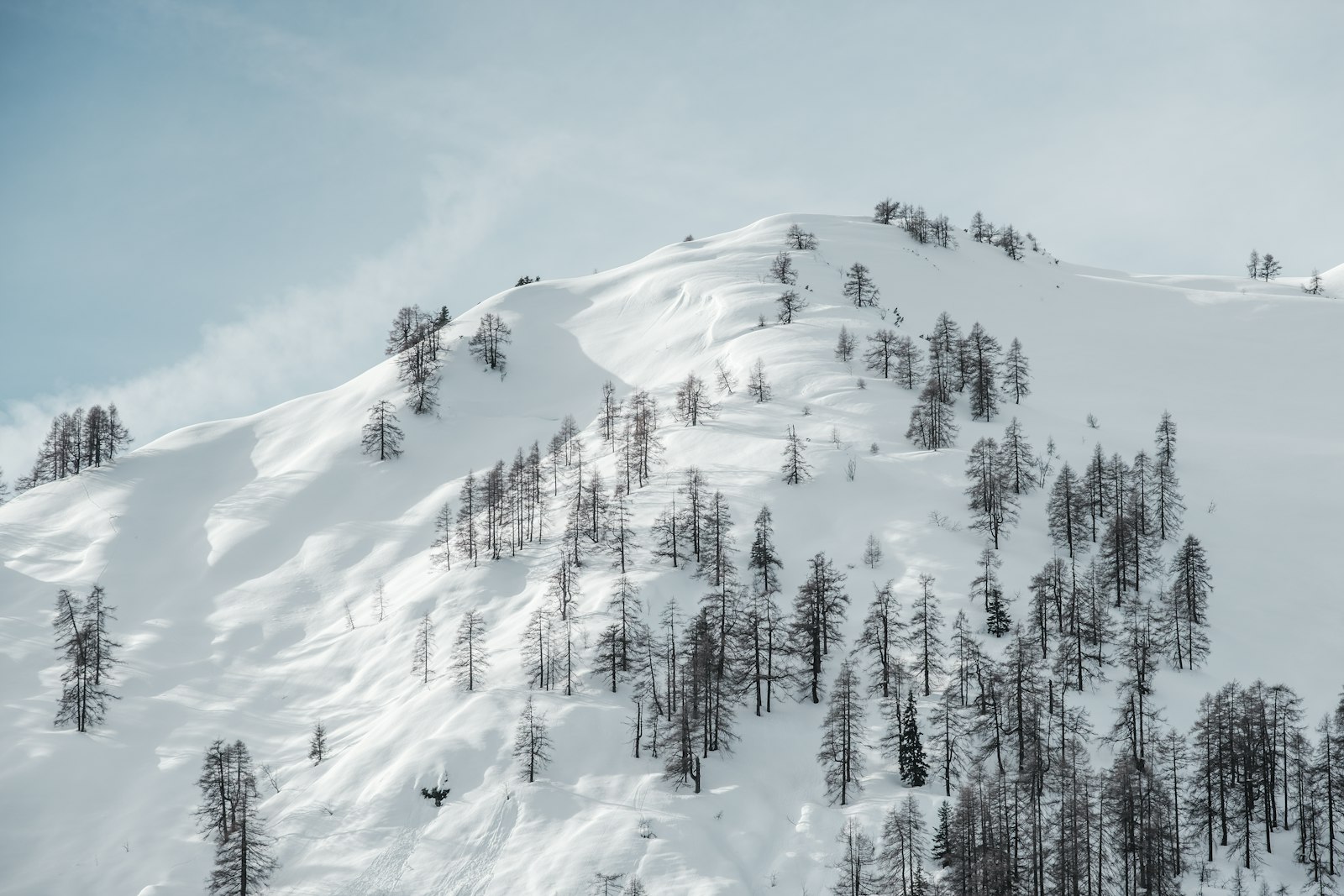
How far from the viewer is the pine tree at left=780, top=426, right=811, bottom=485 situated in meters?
97.2

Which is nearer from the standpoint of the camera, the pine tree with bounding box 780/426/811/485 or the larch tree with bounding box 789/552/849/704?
the larch tree with bounding box 789/552/849/704

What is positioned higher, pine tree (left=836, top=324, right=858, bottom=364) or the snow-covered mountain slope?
pine tree (left=836, top=324, right=858, bottom=364)

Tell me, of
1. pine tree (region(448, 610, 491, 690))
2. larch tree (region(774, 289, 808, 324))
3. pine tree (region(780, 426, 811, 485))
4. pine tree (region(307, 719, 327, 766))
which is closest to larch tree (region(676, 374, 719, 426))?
pine tree (region(780, 426, 811, 485))

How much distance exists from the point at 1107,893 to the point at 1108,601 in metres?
30.8

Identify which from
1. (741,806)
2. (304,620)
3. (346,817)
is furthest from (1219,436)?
(304,620)

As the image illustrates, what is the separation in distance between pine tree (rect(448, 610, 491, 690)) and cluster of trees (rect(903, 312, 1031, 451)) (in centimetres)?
5732

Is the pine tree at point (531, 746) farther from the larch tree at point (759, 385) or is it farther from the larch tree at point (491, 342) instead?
the larch tree at point (491, 342)

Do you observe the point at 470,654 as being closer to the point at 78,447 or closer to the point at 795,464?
the point at 795,464

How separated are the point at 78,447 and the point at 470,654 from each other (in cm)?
9749

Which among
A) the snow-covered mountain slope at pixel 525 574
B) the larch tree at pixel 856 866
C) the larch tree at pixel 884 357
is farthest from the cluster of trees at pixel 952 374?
the larch tree at pixel 856 866

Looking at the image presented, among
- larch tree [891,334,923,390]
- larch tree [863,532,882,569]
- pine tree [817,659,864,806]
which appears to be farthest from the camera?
larch tree [891,334,923,390]

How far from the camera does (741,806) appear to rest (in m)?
63.2

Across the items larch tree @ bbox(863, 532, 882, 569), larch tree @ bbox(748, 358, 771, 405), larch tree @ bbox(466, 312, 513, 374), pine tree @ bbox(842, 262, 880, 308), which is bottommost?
larch tree @ bbox(863, 532, 882, 569)

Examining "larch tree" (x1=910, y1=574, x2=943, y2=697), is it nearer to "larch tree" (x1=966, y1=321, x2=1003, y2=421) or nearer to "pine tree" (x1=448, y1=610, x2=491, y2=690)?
"pine tree" (x1=448, y1=610, x2=491, y2=690)
